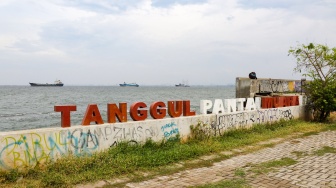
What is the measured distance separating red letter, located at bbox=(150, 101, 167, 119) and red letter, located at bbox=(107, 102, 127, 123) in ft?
3.21

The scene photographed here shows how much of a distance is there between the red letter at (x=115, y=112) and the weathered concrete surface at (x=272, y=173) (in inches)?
89.0

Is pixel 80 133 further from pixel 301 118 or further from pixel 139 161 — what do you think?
pixel 301 118

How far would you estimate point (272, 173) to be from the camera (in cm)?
668

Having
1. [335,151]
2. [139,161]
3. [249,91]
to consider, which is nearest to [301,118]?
[249,91]

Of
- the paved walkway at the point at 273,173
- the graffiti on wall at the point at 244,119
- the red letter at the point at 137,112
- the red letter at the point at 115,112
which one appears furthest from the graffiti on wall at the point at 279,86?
the red letter at the point at 115,112

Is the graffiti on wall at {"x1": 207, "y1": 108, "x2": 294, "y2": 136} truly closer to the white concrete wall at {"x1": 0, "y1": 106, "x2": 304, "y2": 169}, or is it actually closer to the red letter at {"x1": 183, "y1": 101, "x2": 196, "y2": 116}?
the white concrete wall at {"x1": 0, "y1": 106, "x2": 304, "y2": 169}

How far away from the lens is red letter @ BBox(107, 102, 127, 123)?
25.5 feet

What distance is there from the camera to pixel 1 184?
218 inches

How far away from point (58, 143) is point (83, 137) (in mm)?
619

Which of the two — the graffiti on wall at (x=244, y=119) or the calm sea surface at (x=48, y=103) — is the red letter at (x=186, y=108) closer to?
the graffiti on wall at (x=244, y=119)

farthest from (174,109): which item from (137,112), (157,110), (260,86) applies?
(260,86)

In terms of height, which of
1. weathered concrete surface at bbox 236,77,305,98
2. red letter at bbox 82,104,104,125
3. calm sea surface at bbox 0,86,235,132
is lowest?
calm sea surface at bbox 0,86,235,132

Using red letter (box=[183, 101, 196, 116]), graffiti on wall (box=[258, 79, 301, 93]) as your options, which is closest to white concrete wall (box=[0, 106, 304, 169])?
red letter (box=[183, 101, 196, 116])

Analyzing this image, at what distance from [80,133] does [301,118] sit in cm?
1223
